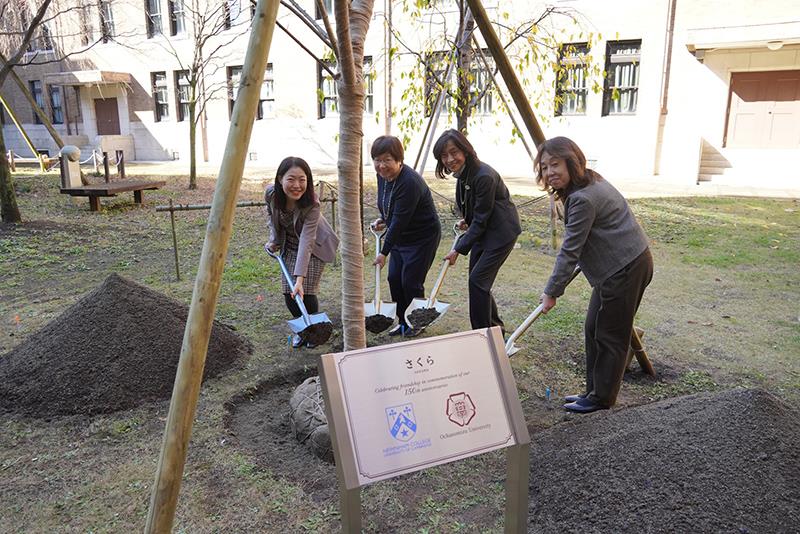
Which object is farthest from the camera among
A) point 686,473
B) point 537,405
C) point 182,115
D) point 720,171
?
point 182,115

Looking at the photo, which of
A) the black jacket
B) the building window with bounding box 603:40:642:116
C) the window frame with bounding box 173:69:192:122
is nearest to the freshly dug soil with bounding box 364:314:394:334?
the black jacket

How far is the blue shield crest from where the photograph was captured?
1.77 m

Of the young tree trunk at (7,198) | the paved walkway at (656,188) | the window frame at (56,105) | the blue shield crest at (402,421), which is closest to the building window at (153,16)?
the window frame at (56,105)

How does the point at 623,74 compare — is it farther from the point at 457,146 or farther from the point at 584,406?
the point at 584,406

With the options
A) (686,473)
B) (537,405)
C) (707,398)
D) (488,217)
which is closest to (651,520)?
(686,473)

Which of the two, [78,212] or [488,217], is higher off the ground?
[488,217]

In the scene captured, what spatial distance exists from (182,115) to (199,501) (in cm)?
2098

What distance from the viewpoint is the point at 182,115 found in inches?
837

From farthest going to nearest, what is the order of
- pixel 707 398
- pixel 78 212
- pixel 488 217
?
pixel 78 212, pixel 488 217, pixel 707 398

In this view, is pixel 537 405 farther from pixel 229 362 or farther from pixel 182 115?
pixel 182 115

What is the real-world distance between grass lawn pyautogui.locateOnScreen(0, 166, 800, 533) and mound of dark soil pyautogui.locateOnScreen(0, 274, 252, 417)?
13 centimetres

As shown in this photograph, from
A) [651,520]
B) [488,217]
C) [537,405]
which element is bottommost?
[537,405]

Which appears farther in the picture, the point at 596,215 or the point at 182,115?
the point at 182,115

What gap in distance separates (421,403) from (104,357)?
2561 millimetres
